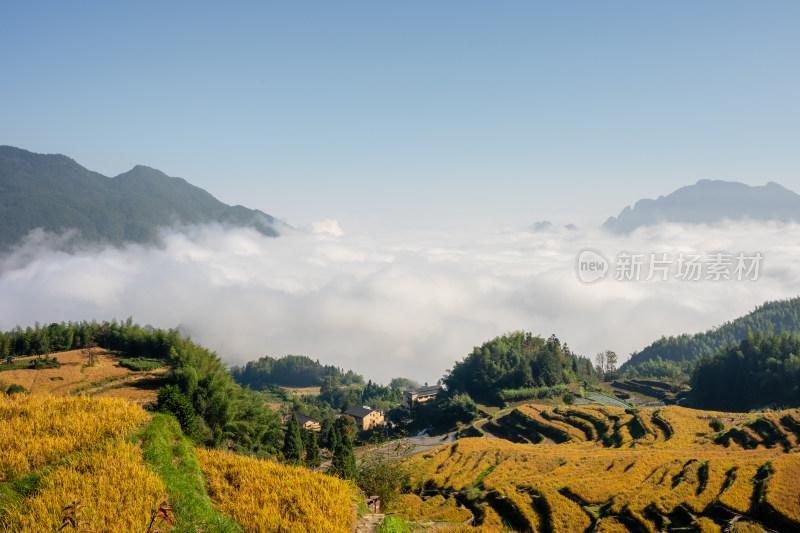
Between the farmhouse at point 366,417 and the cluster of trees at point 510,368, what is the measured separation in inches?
949

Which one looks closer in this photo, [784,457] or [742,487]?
[742,487]

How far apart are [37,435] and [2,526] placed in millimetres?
4434

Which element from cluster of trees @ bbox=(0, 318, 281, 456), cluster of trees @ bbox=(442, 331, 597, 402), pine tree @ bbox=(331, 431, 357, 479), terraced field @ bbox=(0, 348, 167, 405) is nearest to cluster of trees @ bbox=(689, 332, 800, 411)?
cluster of trees @ bbox=(442, 331, 597, 402)

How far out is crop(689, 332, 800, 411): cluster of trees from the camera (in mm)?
73938

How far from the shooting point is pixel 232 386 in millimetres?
43062

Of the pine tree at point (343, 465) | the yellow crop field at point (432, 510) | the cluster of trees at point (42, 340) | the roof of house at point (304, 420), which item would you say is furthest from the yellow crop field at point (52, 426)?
the roof of house at point (304, 420)

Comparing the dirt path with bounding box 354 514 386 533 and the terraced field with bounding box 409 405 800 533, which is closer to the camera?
the dirt path with bounding box 354 514 386 533

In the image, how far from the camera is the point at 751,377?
8088 cm

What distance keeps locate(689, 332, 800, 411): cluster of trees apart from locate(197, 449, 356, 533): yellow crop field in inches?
3424

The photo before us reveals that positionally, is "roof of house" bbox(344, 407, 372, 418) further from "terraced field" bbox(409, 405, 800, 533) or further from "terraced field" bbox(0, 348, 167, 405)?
"terraced field" bbox(0, 348, 167, 405)

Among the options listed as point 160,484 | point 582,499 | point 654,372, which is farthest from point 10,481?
point 654,372

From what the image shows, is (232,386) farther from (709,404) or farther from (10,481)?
(709,404)

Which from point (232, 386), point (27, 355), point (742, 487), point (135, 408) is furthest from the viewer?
point (27, 355)

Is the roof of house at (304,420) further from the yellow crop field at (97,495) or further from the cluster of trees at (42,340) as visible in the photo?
the yellow crop field at (97,495)
